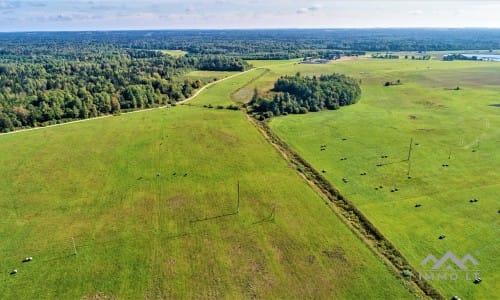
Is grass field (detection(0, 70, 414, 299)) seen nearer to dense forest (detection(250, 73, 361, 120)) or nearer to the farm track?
the farm track

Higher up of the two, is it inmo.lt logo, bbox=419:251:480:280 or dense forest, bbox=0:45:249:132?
dense forest, bbox=0:45:249:132

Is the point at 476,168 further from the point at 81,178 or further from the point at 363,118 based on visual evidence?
the point at 81,178

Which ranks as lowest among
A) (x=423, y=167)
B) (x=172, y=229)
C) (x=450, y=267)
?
(x=172, y=229)

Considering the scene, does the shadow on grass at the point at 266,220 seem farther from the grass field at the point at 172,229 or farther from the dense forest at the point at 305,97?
the dense forest at the point at 305,97

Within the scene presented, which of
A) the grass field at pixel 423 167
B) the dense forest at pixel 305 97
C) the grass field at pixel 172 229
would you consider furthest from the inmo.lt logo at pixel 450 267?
the dense forest at pixel 305 97

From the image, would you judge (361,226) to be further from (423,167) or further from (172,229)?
(172,229)

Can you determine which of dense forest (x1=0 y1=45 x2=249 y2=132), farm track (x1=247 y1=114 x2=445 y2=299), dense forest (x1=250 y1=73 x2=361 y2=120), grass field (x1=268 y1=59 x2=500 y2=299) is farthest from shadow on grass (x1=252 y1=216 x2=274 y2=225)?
dense forest (x1=0 y1=45 x2=249 y2=132)

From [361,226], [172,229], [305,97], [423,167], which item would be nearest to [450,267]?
[361,226]
